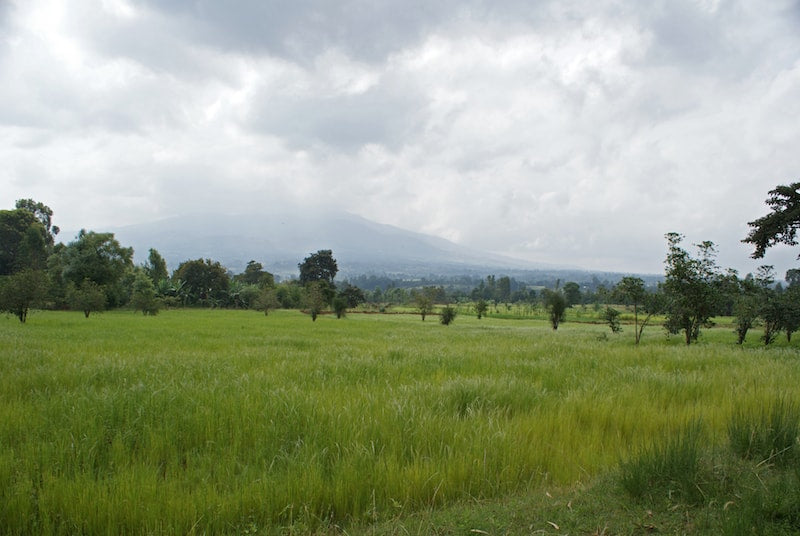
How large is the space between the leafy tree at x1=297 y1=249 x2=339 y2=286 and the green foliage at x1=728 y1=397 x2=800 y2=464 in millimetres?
110380

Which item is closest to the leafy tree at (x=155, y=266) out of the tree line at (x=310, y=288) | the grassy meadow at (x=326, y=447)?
the tree line at (x=310, y=288)

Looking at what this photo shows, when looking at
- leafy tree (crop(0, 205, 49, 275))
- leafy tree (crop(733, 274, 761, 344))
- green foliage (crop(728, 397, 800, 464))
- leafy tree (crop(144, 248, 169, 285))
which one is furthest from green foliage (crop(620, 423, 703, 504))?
leafy tree (crop(144, 248, 169, 285))

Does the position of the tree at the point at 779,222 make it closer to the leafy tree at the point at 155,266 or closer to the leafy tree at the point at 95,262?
the leafy tree at the point at 95,262

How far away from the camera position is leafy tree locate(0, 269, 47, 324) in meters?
26.8

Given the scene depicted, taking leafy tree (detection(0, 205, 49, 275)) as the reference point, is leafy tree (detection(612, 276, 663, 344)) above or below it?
below

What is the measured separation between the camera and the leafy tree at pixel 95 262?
194 ft

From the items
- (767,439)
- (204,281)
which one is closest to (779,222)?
(767,439)

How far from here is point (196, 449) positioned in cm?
398

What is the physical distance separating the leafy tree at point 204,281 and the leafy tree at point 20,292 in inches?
2336

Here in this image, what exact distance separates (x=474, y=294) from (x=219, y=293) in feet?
268

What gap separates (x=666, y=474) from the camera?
116 inches

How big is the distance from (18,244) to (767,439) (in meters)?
98.4

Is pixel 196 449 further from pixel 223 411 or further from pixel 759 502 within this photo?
pixel 759 502

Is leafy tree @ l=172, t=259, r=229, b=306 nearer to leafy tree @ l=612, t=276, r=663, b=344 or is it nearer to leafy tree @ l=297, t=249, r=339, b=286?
leafy tree @ l=297, t=249, r=339, b=286
